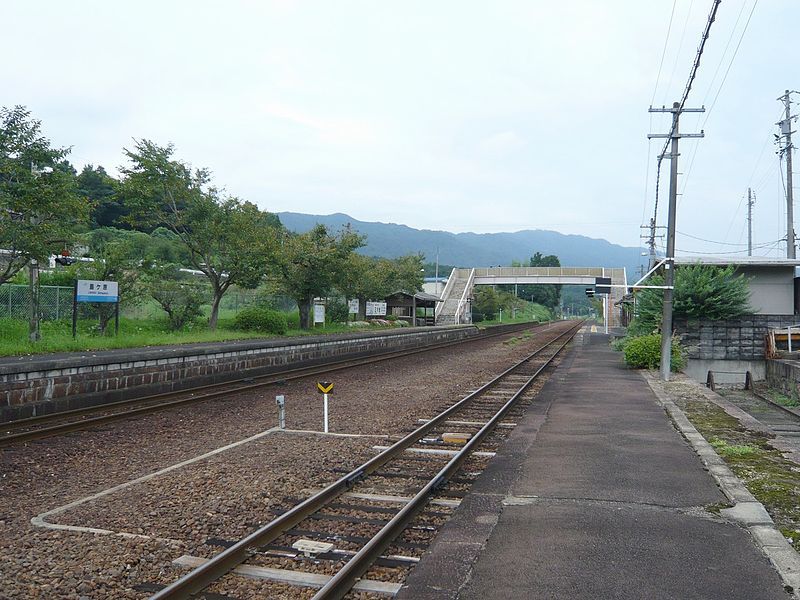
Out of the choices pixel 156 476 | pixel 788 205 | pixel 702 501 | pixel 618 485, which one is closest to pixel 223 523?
pixel 156 476

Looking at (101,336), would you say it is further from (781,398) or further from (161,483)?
(781,398)

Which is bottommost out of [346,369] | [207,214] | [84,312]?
[346,369]

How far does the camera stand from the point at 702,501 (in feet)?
19.9

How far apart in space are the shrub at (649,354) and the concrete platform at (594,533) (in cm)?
1217

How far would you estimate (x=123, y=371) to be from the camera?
13.7 m

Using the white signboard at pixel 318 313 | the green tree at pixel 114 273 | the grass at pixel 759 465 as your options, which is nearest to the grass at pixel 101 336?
the green tree at pixel 114 273

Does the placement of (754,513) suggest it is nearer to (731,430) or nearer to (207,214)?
(731,430)

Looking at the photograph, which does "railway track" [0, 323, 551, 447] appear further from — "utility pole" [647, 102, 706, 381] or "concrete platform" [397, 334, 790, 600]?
"utility pole" [647, 102, 706, 381]

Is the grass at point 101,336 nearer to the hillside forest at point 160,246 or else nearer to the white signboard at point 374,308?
the hillside forest at point 160,246

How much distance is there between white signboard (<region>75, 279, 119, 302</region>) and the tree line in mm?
1178

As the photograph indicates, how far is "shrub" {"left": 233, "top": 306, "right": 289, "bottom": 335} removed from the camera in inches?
1098

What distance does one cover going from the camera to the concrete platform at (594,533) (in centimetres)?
413

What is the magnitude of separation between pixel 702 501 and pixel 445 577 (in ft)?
10.1

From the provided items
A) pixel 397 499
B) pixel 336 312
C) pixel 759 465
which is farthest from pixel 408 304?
pixel 397 499
